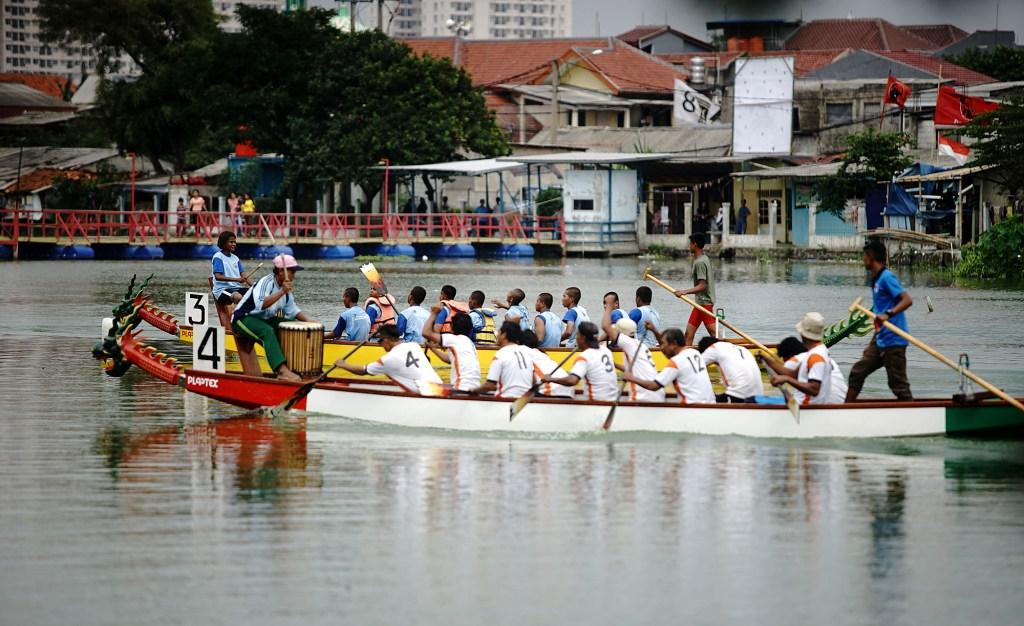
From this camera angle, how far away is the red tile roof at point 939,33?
104 metres

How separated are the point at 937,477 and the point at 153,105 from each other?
5847cm

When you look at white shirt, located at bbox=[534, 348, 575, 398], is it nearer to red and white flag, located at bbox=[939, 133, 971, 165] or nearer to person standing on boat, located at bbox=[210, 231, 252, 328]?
person standing on boat, located at bbox=[210, 231, 252, 328]

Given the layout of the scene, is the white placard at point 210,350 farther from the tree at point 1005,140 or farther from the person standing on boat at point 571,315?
the tree at point 1005,140

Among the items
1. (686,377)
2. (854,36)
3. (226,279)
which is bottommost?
(686,377)

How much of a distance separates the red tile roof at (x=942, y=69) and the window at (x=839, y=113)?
4800mm

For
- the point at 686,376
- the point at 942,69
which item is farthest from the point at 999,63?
the point at 686,376

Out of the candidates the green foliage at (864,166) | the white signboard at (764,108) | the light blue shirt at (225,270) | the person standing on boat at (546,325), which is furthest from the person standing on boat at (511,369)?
the white signboard at (764,108)

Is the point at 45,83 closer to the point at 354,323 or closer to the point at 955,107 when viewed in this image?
the point at 955,107

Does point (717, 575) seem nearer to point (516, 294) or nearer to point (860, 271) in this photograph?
point (516, 294)

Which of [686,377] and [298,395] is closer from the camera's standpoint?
[686,377]

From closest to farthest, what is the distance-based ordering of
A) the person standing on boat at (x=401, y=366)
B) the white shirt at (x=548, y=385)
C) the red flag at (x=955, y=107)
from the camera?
the white shirt at (x=548, y=385) → the person standing on boat at (x=401, y=366) → the red flag at (x=955, y=107)

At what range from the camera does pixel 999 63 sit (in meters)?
75.9

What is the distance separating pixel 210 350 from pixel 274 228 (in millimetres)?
39207

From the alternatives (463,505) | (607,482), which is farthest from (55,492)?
(607,482)
